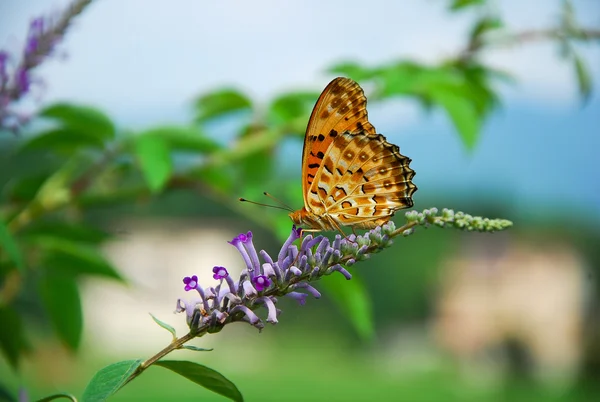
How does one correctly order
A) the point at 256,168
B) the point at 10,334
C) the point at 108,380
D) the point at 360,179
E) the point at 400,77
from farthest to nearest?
the point at 256,168
the point at 400,77
the point at 10,334
the point at 360,179
the point at 108,380

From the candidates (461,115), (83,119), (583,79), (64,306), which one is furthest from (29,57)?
(583,79)

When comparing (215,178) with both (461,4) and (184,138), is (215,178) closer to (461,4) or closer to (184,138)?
(184,138)

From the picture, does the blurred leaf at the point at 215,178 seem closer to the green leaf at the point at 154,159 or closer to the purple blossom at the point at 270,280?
the green leaf at the point at 154,159

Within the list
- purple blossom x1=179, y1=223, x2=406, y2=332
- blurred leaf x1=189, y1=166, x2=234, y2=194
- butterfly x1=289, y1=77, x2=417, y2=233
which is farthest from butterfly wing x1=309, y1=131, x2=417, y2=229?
blurred leaf x1=189, y1=166, x2=234, y2=194

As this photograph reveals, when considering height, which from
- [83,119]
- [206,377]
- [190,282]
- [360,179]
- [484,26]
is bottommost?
[206,377]

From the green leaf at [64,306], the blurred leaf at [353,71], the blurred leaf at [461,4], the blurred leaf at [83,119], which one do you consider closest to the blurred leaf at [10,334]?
the green leaf at [64,306]

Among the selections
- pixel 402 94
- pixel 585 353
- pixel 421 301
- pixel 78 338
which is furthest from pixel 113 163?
pixel 421 301

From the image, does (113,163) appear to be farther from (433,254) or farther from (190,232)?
(433,254)
